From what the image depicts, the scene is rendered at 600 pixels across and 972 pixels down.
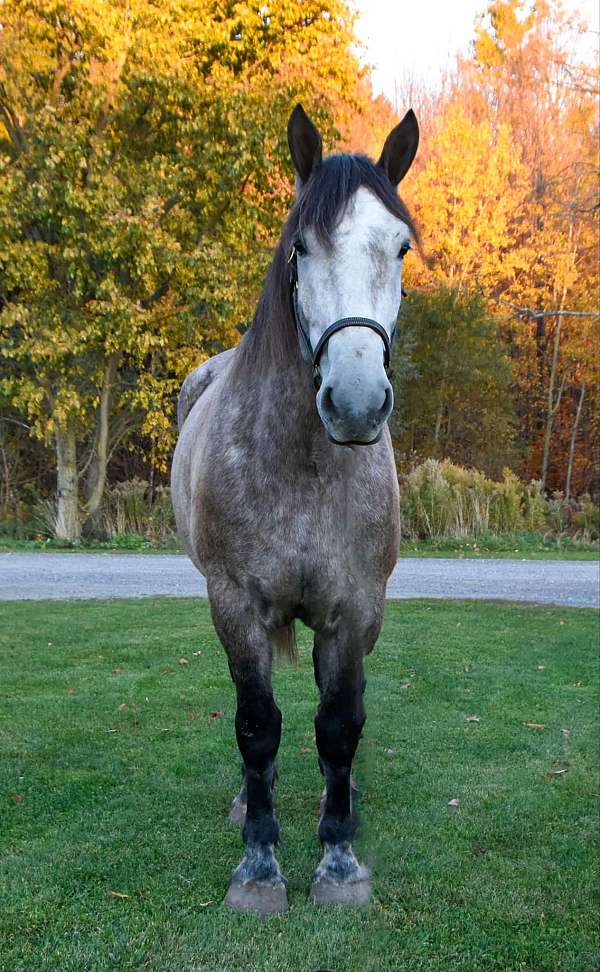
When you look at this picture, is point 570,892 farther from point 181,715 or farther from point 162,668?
point 162,668

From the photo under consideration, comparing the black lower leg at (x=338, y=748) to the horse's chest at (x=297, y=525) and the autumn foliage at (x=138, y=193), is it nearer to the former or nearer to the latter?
the horse's chest at (x=297, y=525)

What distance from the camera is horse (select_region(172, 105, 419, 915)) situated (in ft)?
8.01

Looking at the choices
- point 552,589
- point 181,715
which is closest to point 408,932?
point 181,715

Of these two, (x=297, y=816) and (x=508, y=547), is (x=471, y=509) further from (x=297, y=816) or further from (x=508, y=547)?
(x=297, y=816)

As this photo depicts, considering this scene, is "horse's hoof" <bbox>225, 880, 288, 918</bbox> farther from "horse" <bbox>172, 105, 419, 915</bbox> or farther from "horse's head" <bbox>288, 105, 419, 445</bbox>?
"horse's head" <bbox>288, 105, 419, 445</bbox>

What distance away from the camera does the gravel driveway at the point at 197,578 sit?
9.80 meters

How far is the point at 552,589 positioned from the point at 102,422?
8.85 m

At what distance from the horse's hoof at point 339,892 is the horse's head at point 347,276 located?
1.74 m

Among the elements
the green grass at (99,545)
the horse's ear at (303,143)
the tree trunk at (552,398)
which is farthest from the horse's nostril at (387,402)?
the tree trunk at (552,398)

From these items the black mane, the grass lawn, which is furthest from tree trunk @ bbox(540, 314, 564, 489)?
the black mane

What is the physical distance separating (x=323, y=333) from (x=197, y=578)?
8.90 m

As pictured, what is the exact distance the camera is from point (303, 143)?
2.64 metres

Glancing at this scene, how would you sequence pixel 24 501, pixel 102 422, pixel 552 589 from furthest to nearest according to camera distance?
pixel 24 501, pixel 102 422, pixel 552 589

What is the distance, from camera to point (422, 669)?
6.27 metres
